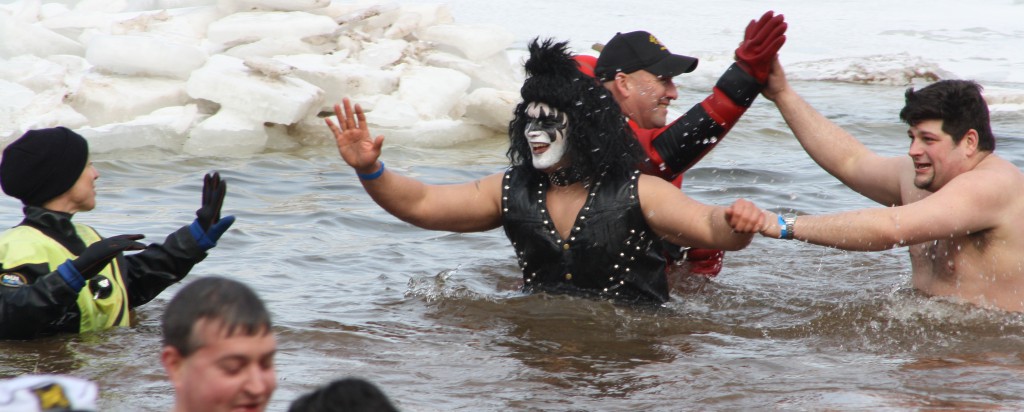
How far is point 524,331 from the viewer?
5.73m

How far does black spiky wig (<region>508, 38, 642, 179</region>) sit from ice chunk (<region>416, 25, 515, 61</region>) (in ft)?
23.0

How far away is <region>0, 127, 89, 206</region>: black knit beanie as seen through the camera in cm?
480

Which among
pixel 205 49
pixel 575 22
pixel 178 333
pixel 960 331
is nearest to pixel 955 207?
pixel 960 331

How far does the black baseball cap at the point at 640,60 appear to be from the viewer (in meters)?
6.09

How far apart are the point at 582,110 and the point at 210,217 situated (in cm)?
163

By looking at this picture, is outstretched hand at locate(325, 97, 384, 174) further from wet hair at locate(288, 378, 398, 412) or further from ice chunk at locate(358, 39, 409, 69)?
ice chunk at locate(358, 39, 409, 69)

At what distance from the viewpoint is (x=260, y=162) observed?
33.5 feet

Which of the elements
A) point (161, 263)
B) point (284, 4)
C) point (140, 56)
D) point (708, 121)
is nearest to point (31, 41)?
point (140, 56)

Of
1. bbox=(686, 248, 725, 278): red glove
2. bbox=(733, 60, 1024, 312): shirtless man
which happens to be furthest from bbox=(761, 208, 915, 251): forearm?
bbox=(686, 248, 725, 278): red glove

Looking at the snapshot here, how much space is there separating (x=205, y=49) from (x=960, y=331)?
7793 millimetres

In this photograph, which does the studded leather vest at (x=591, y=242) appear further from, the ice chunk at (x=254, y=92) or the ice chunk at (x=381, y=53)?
the ice chunk at (x=381, y=53)

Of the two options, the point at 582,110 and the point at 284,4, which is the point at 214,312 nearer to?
the point at 582,110

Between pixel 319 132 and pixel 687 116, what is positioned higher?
pixel 687 116

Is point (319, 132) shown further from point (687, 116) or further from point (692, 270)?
point (687, 116)
